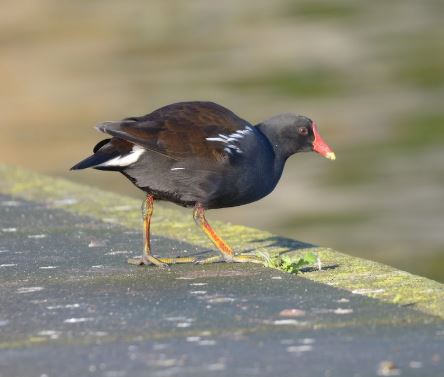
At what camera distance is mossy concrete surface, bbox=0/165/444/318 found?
18.0ft

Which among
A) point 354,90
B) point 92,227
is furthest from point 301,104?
point 92,227

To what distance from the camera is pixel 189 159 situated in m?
6.34

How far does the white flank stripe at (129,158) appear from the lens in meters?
6.28

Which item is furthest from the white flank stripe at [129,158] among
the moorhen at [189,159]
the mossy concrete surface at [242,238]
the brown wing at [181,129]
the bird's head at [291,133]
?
the bird's head at [291,133]

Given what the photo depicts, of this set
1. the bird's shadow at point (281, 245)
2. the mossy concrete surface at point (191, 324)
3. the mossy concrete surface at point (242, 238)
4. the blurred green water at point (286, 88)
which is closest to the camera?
the mossy concrete surface at point (191, 324)

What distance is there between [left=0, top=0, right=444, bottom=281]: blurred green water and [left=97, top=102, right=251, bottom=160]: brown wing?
15.3ft

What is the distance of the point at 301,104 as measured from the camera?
754 inches

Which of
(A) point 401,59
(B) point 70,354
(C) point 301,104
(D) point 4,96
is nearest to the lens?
(B) point 70,354

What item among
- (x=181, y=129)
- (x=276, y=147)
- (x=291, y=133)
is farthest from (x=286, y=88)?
(x=181, y=129)

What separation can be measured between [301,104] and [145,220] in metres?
12.9

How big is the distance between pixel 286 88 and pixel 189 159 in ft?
46.7

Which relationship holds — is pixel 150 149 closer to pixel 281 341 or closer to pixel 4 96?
pixel 281 341

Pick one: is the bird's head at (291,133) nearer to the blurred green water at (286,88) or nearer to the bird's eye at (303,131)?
the bird's eye at (303,131)

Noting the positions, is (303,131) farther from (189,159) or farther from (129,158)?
(129,158)
